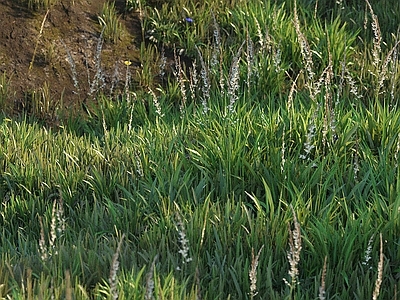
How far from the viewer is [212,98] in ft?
13.0

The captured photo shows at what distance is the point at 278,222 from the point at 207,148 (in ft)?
2.09

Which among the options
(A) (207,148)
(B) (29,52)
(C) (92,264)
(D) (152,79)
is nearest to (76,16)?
(B) (29,52)

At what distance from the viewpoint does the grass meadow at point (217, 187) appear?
7.88 feet

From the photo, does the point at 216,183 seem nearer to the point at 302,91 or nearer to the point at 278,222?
the point at 278,222

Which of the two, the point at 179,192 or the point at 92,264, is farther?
the point at 179,192

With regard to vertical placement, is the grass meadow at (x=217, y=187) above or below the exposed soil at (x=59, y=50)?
below

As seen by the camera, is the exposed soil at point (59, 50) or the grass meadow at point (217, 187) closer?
the grass meadow at point (217, 187)

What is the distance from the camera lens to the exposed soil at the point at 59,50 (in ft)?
14.0

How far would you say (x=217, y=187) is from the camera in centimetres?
300

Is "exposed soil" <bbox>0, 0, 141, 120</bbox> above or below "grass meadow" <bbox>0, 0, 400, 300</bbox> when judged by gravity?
above

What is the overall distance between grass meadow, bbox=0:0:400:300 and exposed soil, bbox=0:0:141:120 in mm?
129

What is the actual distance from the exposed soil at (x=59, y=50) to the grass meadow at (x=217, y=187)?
0.13 metres

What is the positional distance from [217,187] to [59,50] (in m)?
2.01

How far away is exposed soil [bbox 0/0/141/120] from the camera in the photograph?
→ 4270 millimetres
